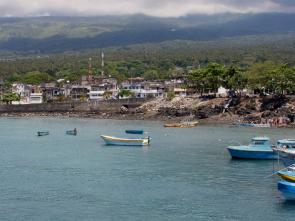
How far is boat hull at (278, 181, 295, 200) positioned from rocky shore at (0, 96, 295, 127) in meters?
36.8

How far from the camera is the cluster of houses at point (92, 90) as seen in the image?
10194cm

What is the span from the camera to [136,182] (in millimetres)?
32719

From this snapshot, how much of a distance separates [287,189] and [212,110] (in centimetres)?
4661

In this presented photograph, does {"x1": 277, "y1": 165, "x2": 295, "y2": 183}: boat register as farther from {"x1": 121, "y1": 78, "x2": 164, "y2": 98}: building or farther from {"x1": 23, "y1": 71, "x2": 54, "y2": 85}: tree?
{"x1": 23, "y1": 71, "x2": 54, "y2": 85}: tree

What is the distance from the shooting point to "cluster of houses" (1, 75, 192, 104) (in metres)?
102

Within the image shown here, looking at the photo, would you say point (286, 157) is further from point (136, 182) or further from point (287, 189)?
point (136, 182)

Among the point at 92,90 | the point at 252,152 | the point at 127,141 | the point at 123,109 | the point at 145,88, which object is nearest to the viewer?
the point at 252,152

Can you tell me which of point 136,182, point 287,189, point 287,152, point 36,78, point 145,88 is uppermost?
point 36,78

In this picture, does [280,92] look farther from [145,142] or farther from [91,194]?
[91,194]

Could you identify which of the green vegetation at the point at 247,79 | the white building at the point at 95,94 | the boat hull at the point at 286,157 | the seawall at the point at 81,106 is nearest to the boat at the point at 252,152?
the boat hull at the point at 286,157

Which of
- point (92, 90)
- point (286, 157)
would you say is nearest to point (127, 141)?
point (286, 157)

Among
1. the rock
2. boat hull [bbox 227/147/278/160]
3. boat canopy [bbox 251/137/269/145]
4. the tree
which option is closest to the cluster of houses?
the tree

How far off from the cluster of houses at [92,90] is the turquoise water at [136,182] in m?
48.6

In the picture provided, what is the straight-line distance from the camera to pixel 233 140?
50.6m
